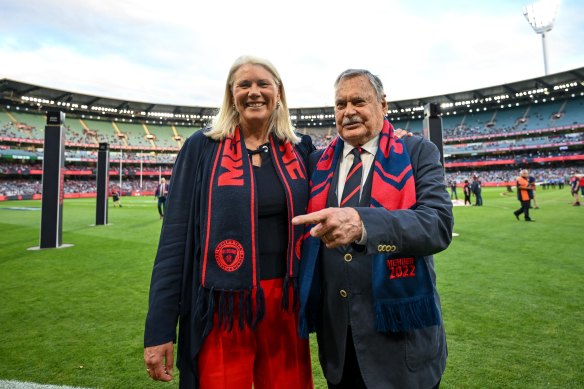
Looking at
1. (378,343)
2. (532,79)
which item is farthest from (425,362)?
(532,79)

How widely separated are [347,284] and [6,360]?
3370 mm

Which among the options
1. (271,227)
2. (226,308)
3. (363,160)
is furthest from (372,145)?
(226,308)

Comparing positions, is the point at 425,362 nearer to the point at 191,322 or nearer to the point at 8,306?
the point at 191,322

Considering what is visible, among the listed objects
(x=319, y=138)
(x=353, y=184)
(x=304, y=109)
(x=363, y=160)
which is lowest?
(x=353, y=184)

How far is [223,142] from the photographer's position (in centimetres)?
178

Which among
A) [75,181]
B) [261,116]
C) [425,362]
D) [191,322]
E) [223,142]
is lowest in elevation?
[425,362]

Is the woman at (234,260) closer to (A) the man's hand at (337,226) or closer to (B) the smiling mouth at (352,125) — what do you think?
(B) the smiling mouth at (352,125)

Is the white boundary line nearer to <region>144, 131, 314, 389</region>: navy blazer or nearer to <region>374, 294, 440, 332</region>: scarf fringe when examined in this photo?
<region>144, 131, 314, 389</region>: navy blazer

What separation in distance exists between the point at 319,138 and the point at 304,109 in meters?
6.34

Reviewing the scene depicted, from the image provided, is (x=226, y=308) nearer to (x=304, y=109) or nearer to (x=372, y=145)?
(x=372, y=145)

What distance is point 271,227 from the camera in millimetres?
1717

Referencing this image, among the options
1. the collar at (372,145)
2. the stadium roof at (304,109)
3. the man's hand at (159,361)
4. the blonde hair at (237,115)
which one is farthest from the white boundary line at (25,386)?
the stadium roof at (304,109)

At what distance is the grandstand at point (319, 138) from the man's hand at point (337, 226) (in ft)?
165

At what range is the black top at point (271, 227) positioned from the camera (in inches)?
66.4
